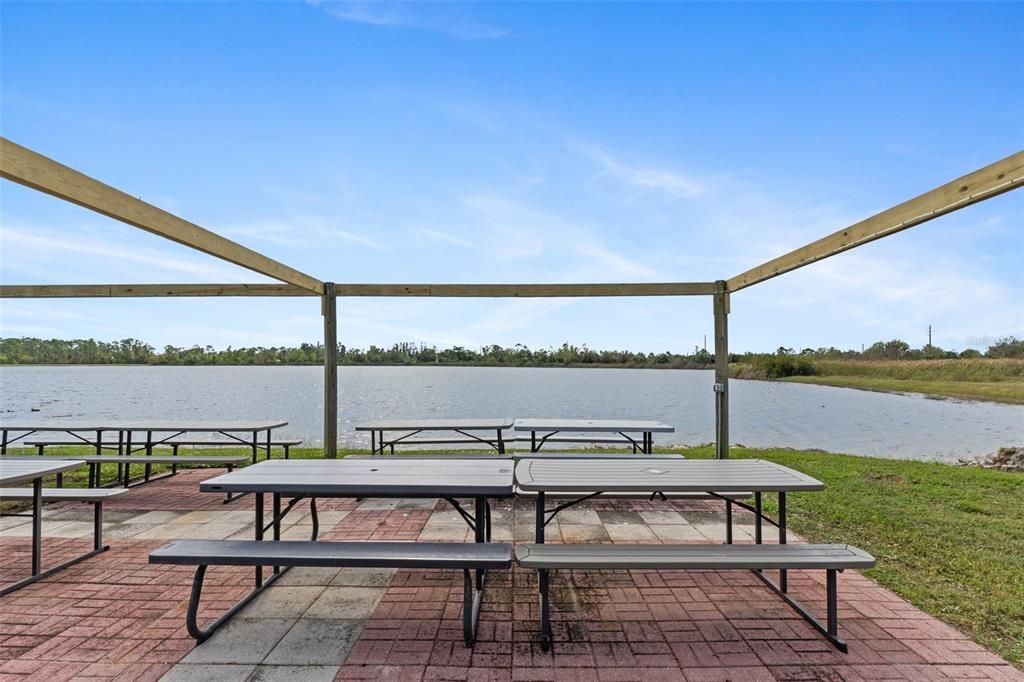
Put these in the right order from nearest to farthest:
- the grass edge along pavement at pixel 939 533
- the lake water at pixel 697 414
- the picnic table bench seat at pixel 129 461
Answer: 1. the grass edge along pavement at pixel 939 533
2. the picnic table bench seat at pixel 129 461
3. the lake water at pixel 697 414

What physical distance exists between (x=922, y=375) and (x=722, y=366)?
3326 cm

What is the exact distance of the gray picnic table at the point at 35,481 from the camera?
2514 mm

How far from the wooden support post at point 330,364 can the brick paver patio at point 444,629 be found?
5.53ft

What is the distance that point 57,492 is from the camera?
3105mm

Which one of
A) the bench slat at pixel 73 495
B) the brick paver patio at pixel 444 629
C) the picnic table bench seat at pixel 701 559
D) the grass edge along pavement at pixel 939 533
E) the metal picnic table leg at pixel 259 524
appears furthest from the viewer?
the bench slat at pixel 73 495

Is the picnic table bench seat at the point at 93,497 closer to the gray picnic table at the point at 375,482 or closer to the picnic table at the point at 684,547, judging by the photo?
the gray picnic table at the point at 375,482

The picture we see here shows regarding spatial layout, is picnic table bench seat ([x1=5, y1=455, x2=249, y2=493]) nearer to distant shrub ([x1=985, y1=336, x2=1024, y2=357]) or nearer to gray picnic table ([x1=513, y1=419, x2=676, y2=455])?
gray picnic table ([x1=513, y1=419, x2=676, y2=455])

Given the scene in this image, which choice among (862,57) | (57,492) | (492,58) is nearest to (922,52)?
(862,57)

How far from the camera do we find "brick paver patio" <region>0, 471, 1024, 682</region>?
1.83 meters

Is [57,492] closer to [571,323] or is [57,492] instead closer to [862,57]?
[862,57]

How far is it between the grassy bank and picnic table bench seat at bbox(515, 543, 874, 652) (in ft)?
78.7

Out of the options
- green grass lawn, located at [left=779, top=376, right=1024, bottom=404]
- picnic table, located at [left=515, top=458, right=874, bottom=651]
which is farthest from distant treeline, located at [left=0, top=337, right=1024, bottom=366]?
picnic table, located at [left=515, top=458, right=874, bottom=651]

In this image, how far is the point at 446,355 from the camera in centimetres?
1742

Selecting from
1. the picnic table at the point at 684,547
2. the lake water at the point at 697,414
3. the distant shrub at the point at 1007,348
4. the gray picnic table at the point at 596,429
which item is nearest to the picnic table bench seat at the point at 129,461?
the gray picnic table at the point at 596,429
